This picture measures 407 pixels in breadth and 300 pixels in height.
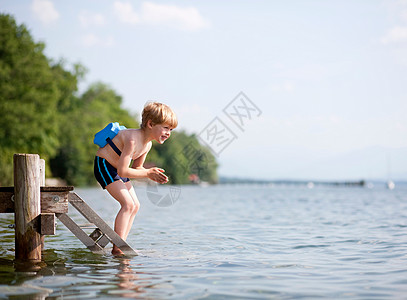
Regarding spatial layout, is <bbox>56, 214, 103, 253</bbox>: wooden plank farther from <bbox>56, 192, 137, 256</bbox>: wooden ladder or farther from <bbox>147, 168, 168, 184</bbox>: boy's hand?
<bbox>147, 168, 168, 184</bbox>: boy's hand

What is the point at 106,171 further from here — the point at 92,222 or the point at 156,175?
the point at 156,175

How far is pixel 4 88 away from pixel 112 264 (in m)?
34.3

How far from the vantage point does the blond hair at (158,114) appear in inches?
253

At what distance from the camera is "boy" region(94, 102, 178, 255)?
6.35m

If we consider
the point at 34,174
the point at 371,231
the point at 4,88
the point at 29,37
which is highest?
the point at 29,37

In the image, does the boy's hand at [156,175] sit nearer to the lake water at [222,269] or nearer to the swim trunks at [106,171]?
the swim trunks at [106,171]

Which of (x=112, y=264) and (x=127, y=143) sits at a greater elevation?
(x=127, y=143)

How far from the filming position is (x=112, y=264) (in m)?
6.40

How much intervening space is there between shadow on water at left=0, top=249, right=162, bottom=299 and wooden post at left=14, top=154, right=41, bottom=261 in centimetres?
24

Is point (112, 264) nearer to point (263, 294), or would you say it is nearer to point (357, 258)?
point (263, 294)

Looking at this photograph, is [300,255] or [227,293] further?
[300,255]

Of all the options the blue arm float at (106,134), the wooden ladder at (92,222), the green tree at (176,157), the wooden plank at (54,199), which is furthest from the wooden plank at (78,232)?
the green tree at (176,157)

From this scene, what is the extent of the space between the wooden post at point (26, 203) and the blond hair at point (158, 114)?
1412 millimetres

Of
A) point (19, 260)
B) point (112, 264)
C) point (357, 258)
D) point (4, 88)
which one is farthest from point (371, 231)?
point (4, 88)
